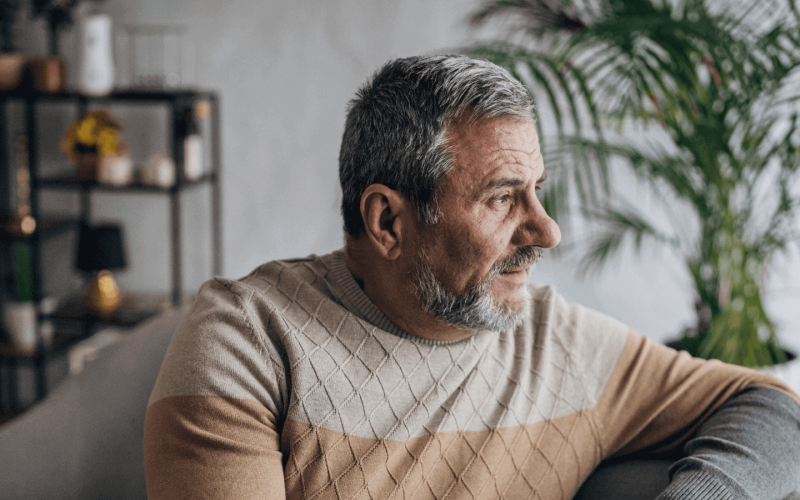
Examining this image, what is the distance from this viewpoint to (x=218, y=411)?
833 mm

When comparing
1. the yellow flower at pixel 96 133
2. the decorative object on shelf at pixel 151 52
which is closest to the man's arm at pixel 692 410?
the yellow flower at pixel 96 133

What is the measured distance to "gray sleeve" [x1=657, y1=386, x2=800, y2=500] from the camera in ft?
3.01

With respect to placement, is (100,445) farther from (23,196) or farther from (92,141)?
(23,196)

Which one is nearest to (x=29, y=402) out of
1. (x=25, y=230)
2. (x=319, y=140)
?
(x=25, y=230)

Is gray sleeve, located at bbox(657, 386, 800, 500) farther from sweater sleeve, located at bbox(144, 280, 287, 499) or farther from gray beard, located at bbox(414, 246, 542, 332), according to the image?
sweater sleeve, located at bbox(144, 280, 287, 499)

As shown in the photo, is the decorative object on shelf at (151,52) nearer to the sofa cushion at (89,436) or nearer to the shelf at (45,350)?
the shelf at (45,350)

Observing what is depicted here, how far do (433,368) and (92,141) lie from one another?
78.0 inches

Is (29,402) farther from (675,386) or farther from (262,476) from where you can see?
(675,386)

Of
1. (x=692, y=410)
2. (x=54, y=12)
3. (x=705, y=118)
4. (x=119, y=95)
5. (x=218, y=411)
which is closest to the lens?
(x=218, y=411)

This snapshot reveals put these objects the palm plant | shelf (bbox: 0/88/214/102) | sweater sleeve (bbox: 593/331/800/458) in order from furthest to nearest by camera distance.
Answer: shelf (bbox: 0/88/214/102), the palm plant, sweater sleeve (bbox: 593/331/800/458)

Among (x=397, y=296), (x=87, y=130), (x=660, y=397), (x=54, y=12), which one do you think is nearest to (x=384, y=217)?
(x=397, y=296)

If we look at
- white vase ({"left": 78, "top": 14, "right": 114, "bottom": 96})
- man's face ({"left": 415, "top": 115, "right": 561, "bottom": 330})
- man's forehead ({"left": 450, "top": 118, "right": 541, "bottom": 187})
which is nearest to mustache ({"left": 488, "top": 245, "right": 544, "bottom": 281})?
man's face ({"left": 415, "top": 115, "right": 561, "bottom": 330})

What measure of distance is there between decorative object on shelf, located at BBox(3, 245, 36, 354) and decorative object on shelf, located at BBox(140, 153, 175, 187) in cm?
56

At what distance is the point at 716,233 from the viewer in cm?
169
